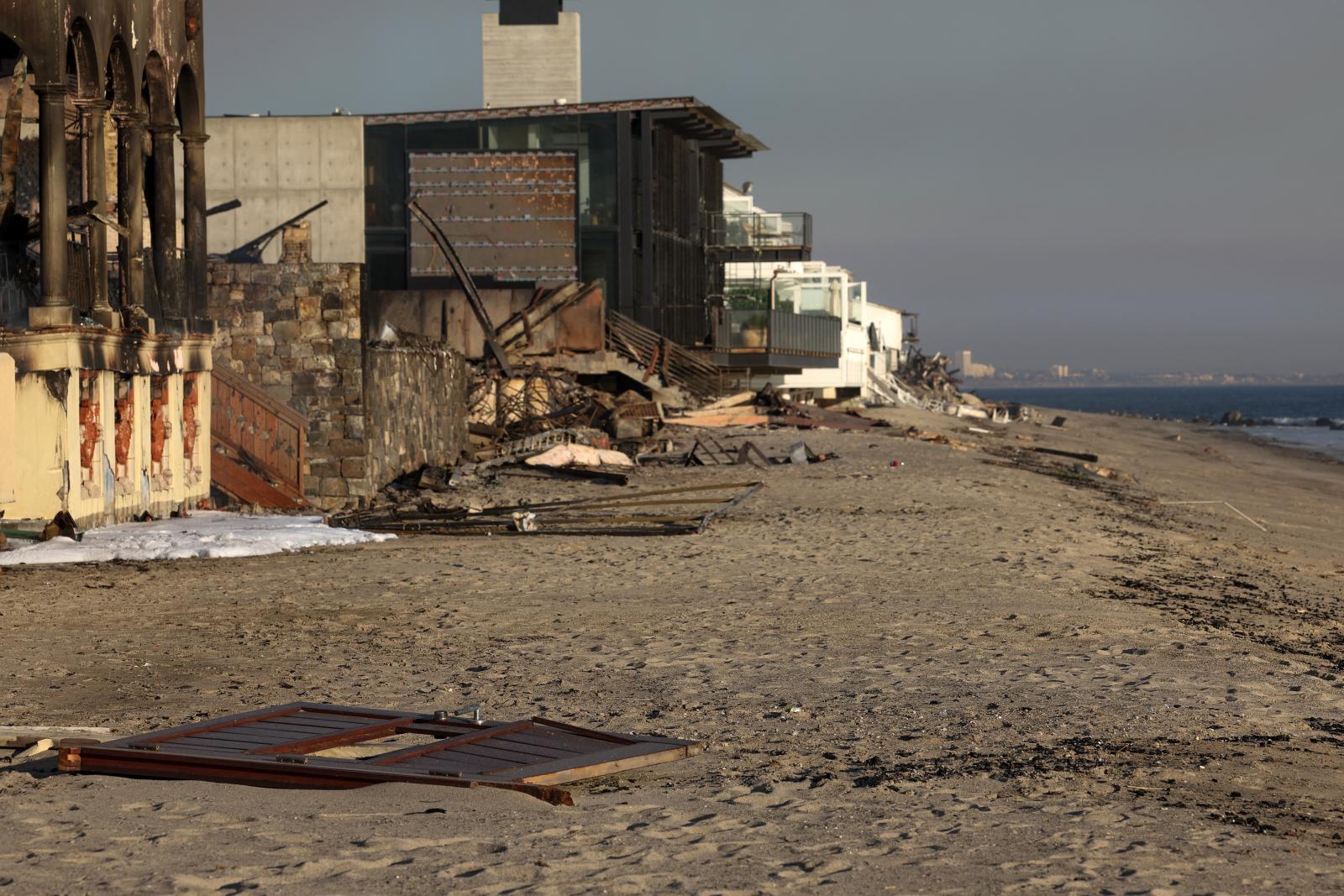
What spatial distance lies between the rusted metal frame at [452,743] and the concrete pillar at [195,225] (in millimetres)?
13148

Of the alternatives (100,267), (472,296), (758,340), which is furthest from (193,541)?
(758,340)

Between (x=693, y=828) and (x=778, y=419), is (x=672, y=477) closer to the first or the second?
(x=778, y=419)

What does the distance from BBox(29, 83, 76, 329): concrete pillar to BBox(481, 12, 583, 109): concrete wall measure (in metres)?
33.8

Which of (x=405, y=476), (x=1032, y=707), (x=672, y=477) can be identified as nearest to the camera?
(x=1032, y=707)

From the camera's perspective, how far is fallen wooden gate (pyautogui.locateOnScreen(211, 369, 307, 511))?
65.6 feet

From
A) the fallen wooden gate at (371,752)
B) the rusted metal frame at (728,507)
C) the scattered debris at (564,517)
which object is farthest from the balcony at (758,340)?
the fallen wooden gate at (371,752)

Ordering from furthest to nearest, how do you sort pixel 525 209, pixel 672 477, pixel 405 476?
pixel 525 209
pixel 672 477
pixel 405 476

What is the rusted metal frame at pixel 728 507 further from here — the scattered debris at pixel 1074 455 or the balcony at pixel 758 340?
the balcony at pixel 758 340

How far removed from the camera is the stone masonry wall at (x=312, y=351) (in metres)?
20.4

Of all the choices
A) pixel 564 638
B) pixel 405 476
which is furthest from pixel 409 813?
pixel 405 476

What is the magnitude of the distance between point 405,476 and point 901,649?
13.5 meters

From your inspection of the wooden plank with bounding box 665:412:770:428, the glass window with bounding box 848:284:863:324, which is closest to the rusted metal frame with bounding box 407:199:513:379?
the wooden plank with bounding box 665:412:770:428

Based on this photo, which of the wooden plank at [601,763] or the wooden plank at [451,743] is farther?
the wooden plank at [451,743]

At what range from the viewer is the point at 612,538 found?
17328 mm
